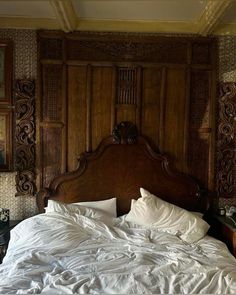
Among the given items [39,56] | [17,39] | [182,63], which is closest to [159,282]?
[182,63]

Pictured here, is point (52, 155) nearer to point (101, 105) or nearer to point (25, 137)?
point (25, 137)

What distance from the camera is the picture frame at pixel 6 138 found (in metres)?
3.44

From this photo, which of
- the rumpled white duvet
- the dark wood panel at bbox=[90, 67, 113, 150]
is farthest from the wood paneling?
the rumpled white duvet

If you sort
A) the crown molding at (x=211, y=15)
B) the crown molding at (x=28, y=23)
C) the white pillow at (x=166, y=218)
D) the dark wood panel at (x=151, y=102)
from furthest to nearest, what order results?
1. the dark wood panel at (x=151, y=102)
2. the crown molding at (x=28, y=23)
3. the white pillow at (x=166, y=218)
4. the crown molding at (x=211, y=15)

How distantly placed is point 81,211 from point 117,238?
1.73 feet

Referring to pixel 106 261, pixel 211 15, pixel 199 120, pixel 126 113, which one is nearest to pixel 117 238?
pixel 106 261

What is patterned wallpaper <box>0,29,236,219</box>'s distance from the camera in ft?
11.4

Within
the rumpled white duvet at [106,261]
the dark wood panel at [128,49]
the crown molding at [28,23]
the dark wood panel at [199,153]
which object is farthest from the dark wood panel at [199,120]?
the crown molding at [28,23]

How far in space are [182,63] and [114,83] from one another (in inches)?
32.3

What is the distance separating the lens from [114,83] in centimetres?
348

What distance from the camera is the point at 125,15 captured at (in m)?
3.28

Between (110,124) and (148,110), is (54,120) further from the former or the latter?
(148,110)

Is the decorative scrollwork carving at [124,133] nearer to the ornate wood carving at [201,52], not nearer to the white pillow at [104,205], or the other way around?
the white pillow at [104,205]

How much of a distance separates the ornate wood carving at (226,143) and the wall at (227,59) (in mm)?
97
